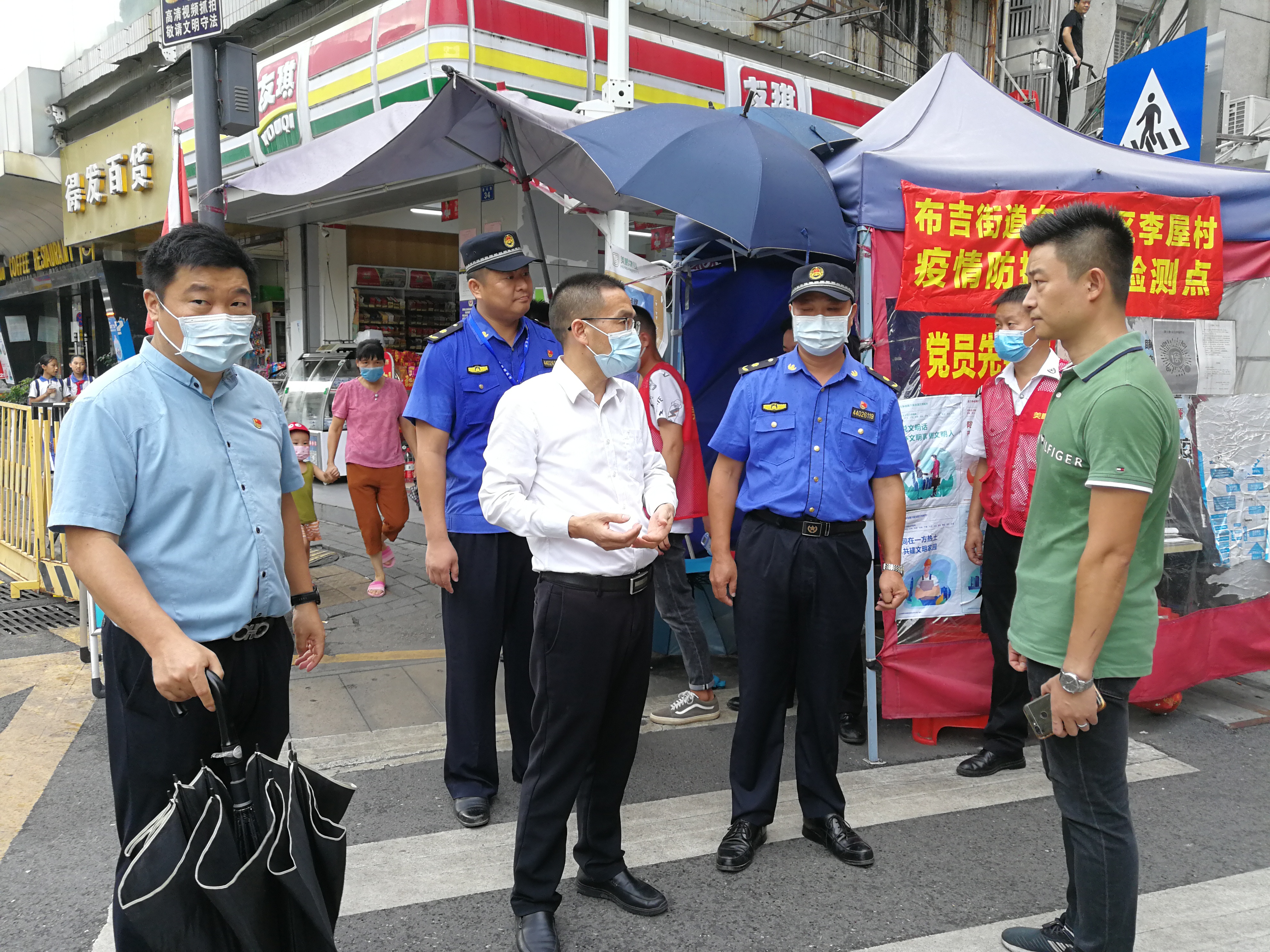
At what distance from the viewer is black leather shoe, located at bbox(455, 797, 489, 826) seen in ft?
11.1

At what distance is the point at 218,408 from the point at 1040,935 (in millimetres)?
2650

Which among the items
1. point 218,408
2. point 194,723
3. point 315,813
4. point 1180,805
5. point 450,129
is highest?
point 450,129

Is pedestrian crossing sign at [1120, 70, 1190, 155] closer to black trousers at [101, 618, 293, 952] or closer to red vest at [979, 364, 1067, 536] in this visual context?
red vest at [979, 364, 1067, 536]

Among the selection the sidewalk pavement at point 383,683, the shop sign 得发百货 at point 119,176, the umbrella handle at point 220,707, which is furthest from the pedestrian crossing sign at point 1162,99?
Answer: the shop sign 得发百货 at point 119,176

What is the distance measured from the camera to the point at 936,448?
4.10 meters

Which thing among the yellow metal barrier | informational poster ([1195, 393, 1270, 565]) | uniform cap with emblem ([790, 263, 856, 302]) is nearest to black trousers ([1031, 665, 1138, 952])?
uniform cap with emblem ([790, 263, 856, 302])

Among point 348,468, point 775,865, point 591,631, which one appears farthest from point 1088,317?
point 348,468

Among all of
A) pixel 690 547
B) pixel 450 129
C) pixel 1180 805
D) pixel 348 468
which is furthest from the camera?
pixel 348 468

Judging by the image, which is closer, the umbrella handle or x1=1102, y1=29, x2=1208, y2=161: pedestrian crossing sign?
the umbrella handle

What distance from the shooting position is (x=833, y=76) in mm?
12680

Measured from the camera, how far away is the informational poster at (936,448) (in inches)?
160

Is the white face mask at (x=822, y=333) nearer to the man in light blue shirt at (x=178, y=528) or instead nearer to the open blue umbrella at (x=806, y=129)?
the open blue umbrella at (x=806, y=129)

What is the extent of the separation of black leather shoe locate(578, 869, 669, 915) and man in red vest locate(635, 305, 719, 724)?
1488mm

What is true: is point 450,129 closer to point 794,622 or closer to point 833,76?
point 794,622
